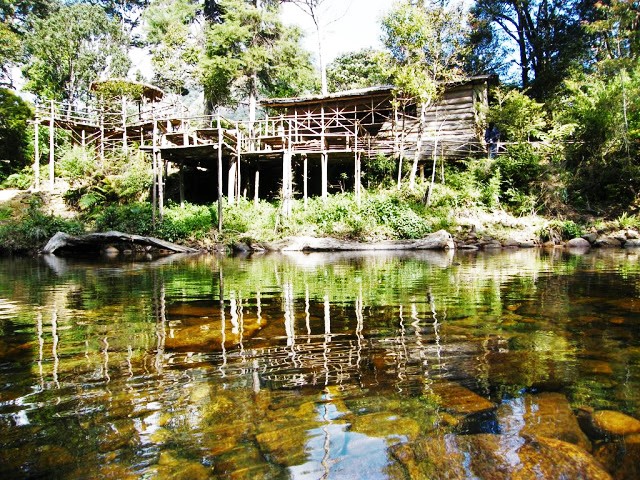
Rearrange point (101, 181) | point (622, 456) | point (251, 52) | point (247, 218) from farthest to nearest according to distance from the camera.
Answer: point (251, 52)
point (101, 181)
point (247, 218)
point (622, 456)

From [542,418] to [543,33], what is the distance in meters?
36.3

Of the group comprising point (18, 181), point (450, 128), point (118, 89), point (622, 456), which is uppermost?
point (118, 89)

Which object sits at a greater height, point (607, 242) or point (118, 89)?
point (118, 89)

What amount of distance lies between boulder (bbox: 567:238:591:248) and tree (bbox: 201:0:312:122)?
20.8 meters

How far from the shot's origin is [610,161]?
70.9ft

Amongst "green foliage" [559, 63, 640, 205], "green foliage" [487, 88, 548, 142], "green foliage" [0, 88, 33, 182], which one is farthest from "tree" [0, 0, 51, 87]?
"green foliage" [559, 63, 640, 205]

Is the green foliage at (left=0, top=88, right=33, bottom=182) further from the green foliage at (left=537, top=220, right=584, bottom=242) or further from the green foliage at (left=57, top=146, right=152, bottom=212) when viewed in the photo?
the green foliage at (left=537, top=220, right=584, bottom=242)

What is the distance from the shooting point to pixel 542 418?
265 cm

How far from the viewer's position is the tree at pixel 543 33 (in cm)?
3017

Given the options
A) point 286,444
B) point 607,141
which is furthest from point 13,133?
point 607,141

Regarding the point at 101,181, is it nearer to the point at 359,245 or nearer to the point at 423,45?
the point at 359,245

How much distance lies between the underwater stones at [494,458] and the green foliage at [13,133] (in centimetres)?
3432

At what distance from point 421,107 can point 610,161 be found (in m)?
9.83

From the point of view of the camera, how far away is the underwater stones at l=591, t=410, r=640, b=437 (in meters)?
2.48
